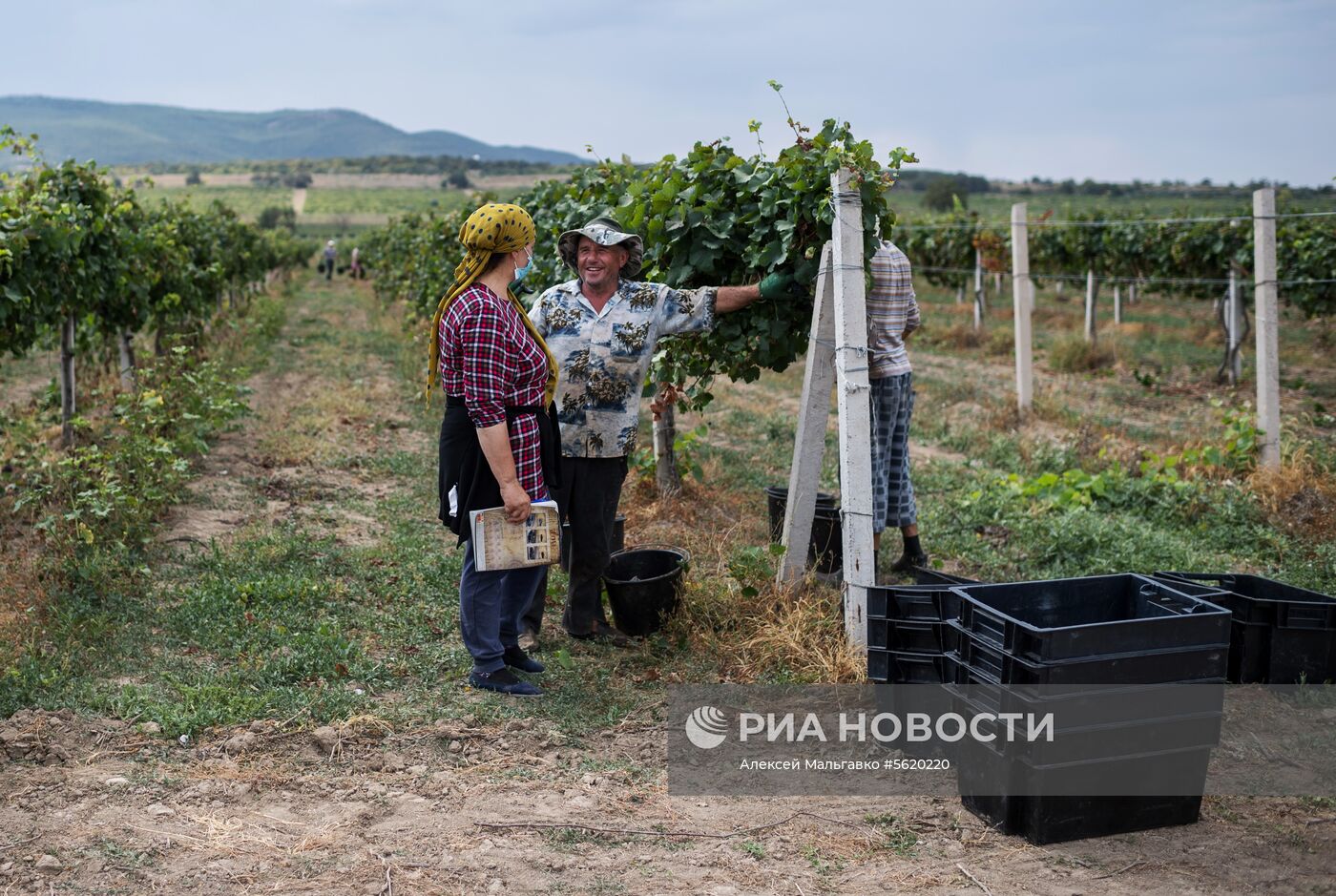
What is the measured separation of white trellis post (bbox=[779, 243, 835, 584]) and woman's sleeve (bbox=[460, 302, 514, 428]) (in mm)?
1451

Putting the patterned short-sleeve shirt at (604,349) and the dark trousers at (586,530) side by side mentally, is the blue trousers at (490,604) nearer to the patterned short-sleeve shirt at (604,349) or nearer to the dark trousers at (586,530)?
the dark trousers at (586,530)

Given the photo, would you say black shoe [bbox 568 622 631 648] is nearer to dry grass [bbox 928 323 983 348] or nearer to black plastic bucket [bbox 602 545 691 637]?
black plastic bucket [bbox 602 545 691 637]

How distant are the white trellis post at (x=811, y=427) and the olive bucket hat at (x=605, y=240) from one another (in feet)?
2.73

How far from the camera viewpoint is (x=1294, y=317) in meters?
22.8

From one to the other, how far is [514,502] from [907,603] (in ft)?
4.84

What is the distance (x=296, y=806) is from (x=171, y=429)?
555cm

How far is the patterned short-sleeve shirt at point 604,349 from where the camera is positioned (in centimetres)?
443

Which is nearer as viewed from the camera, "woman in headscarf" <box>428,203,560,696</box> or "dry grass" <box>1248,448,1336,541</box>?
"woman in headscarf" <box>428,203,560,696</box>

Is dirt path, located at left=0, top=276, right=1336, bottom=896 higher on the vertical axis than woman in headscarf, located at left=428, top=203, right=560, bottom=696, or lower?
lower


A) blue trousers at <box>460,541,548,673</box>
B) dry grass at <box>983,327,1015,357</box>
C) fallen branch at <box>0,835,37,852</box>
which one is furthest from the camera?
dry grass at <box>983,327,1015,357</box>

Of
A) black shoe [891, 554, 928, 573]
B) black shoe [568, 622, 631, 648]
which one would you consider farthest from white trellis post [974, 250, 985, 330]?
black shoe [568, 622, 631, 648]

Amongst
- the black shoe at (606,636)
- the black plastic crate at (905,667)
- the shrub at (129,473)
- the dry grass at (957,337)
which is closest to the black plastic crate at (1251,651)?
the black plastic crate at (905,667)

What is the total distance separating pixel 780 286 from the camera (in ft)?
16.2

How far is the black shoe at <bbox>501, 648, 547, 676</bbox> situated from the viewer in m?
4.54
